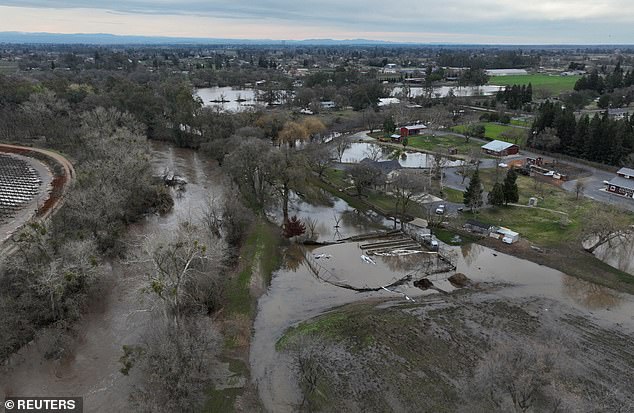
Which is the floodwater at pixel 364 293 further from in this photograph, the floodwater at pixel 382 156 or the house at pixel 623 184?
the floodwater at pixel 382 156

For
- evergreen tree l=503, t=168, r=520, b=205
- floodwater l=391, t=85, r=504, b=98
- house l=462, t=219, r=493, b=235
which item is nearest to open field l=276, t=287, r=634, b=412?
house l=462, t=219, r=493, b=235

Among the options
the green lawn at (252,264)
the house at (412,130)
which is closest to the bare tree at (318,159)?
the green lawn at (252,264)

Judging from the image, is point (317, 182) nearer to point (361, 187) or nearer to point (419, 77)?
point (361, 187)

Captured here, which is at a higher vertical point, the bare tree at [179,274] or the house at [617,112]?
the house at [617,112]

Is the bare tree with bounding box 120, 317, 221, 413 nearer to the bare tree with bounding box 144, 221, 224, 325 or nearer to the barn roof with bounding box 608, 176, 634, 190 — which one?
the bare tree with bounding box 144, 221, 224, 325

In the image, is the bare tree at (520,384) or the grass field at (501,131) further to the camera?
the grass field at (501,131)

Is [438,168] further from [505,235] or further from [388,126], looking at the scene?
[388,126]
